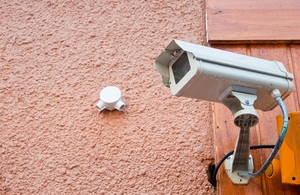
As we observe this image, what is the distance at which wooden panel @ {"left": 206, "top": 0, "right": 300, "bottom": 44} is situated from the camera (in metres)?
1.12

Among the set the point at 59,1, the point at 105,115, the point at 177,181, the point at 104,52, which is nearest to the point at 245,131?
the point at 177,181

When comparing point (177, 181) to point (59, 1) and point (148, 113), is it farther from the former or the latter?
point (59, 1)

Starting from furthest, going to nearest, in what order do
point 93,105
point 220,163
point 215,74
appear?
point 93,105, point 220,163, point 215,74

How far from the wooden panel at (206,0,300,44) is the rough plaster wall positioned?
7 centimetres

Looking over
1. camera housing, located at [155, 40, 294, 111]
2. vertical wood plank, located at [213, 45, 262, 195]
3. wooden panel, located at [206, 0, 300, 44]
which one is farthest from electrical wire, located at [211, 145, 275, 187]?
wooden panel, located at [206, 0, 300, 44]

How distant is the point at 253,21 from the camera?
1164 mm

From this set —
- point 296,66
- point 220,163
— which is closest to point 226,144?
point 220,163

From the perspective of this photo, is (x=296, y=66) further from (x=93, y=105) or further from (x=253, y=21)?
(x=93, y=105)

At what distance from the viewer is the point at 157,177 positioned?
0.97m

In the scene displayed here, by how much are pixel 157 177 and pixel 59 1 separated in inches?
28.3

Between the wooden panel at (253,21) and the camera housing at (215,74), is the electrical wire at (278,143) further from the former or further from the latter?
the wooden panel at (253,21)

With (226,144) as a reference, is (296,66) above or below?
above

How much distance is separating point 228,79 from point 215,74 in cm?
3

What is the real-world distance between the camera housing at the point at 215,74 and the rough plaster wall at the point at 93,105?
25cm
